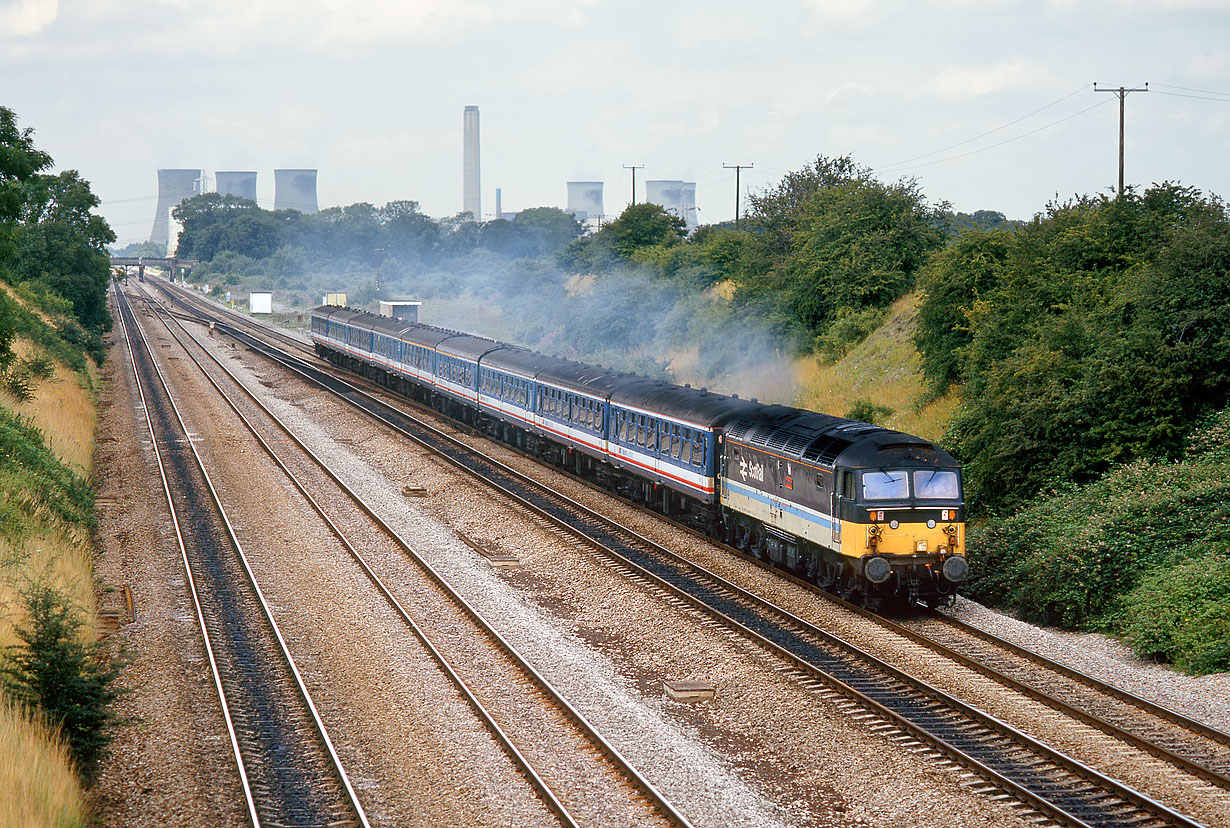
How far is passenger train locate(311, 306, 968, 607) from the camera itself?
1897 cm

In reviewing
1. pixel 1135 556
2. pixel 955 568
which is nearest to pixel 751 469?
pixel 955 568

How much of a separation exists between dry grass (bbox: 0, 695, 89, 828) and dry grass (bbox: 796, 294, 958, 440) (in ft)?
88.9

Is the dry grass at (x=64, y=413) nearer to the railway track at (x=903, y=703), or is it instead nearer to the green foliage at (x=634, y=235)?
the railway track at (x=903, y=703)

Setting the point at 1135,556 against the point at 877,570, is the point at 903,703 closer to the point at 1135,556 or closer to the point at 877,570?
the point at 877,570

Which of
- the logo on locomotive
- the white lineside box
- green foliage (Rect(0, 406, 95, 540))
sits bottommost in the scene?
green foliage (Rect(0, 406, 95, 540))

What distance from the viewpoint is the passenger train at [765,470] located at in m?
19.0

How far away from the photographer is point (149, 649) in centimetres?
1756

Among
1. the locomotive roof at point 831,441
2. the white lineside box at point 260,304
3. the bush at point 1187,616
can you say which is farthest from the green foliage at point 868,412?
the white lineside box at point 260,304

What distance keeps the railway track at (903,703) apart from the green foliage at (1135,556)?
408 centimetres

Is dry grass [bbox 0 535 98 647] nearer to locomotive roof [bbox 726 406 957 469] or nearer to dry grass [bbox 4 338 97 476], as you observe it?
dry grass [bbox 4 338 97 476]

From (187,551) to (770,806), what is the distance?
15.9 metres

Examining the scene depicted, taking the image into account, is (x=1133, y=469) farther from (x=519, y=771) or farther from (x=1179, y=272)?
(x=519, y=771)

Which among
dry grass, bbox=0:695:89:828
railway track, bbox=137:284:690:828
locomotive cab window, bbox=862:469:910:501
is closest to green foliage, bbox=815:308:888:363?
railway track, bbox=137:284:690:828

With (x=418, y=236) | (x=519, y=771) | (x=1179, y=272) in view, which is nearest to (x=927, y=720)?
(x=519, y=771)
